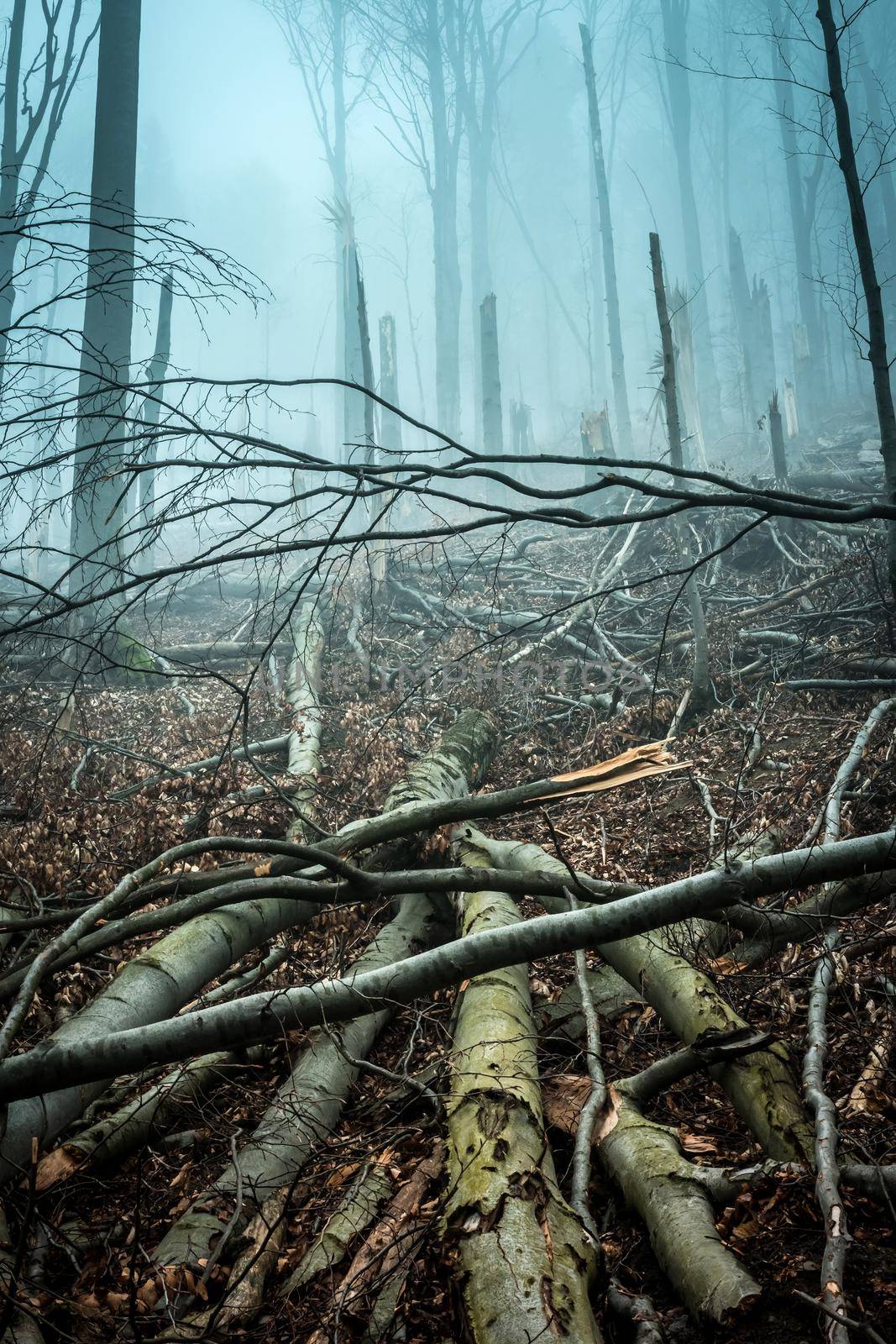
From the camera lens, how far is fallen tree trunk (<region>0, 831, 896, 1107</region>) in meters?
2.13

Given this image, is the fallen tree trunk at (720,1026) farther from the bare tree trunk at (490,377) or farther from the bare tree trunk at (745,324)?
the bare tree trunk at (745,324)

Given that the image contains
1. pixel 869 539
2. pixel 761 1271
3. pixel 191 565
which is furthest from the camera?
pixel 869 539

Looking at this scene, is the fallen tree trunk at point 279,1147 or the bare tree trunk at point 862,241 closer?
the fallen tree trunk at point 279,1147

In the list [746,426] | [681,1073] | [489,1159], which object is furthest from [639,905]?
[746,426]

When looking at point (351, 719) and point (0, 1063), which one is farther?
point (351, 719)

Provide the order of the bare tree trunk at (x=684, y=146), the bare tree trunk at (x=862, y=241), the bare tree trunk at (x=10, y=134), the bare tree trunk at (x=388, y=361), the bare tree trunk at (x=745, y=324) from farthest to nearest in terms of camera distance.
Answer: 1. the bare tree trunk at (x=684, y=146)
2. the bare tree trunk at (x=745, y=324)
3. the bare tree trunk at (x=388, y=361)
4. the bare tree trunk at (x=10, y=134)
5. the bare tree trunk at (x=862, y=241)

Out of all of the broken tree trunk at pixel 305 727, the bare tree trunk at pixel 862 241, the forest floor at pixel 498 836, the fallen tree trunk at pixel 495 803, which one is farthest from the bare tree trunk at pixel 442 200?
the fallen tree trunk at pixel 495 803

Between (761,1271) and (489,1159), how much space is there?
773 mm

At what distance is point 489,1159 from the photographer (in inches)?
82.7

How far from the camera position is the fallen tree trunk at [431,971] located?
213cm

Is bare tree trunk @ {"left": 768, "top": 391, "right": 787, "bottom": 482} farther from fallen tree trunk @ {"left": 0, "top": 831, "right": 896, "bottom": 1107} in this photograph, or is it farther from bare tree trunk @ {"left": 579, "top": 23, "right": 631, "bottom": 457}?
bare tree trunk @ {"left": 579, "top": 23, "right": 631, "bottom": 457}

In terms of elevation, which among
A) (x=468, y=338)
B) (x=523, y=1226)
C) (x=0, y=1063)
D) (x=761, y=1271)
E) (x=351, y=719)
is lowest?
(x=761, y=1271)

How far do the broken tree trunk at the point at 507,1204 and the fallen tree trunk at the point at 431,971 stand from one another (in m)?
0.37

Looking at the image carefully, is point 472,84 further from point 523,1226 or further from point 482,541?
point 523,1226
